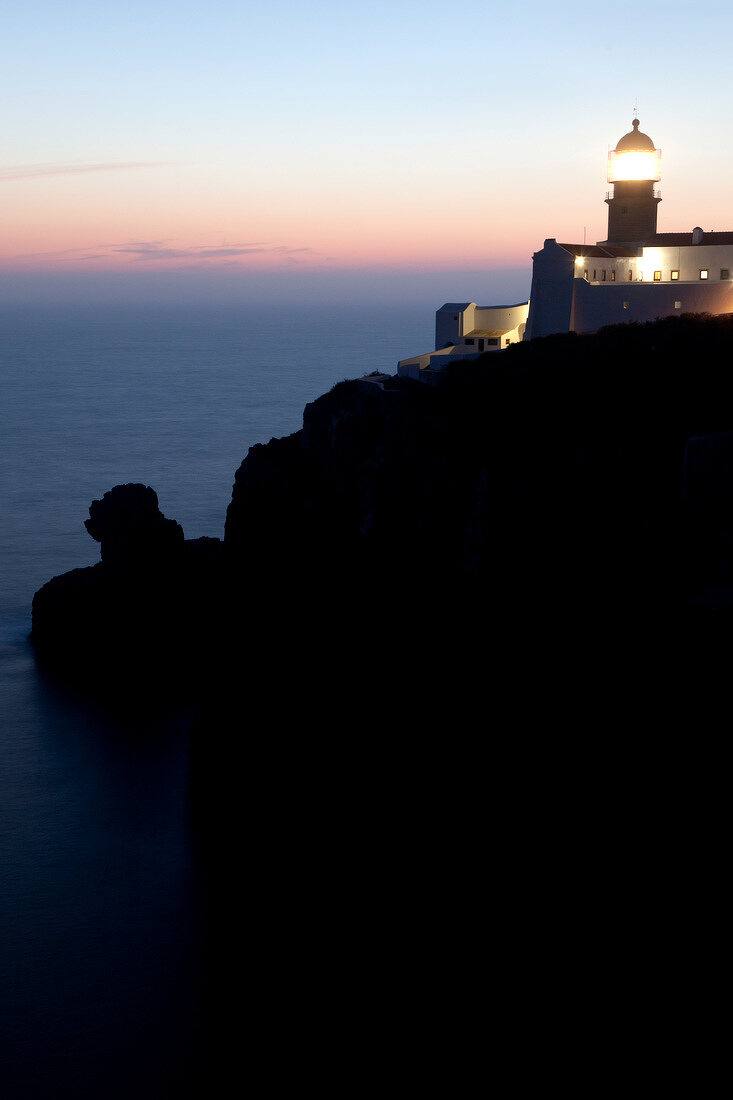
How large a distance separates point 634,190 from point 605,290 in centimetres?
635

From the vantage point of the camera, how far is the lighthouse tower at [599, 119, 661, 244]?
3216 centimetres

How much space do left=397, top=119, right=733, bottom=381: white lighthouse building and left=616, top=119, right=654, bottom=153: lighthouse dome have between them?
1095 mm

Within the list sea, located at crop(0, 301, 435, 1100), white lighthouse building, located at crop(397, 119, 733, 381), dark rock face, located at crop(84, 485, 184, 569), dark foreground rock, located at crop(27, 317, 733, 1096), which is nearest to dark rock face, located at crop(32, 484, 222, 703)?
dark rock face, located at crop(84, 485, 184, 569)

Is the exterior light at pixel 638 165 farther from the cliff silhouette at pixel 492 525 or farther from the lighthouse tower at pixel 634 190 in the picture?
the cliff silhouette at pixel 492 525

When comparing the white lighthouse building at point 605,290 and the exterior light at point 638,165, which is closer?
the white lighthouse building at point 605,290

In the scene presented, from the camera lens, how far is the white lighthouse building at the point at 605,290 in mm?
27688

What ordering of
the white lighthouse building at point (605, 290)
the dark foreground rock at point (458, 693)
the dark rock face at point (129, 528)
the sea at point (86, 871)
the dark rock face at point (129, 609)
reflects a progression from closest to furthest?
the sea at point (86, 871)
the dark foreground rock at point (458, 693)
the dark rock face at point (129, 609)
the white lighthouse building at point (605, 290)
the dark rock face at point (129, 528)

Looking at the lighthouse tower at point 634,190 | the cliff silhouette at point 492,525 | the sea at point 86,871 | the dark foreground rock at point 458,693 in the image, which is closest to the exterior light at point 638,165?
the lighthouse tower at point 634,190

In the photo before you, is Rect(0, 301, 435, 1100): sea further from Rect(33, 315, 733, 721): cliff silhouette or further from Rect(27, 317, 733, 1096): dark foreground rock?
Rect(33, 315, 733, 721): cliff silhouette

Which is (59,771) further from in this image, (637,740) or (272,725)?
(637,740)

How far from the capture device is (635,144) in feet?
107

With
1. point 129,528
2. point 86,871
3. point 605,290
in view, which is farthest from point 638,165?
point 86,871

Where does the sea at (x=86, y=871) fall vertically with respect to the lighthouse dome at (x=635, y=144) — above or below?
below

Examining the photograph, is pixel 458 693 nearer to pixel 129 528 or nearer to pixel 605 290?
pixel 129 528
